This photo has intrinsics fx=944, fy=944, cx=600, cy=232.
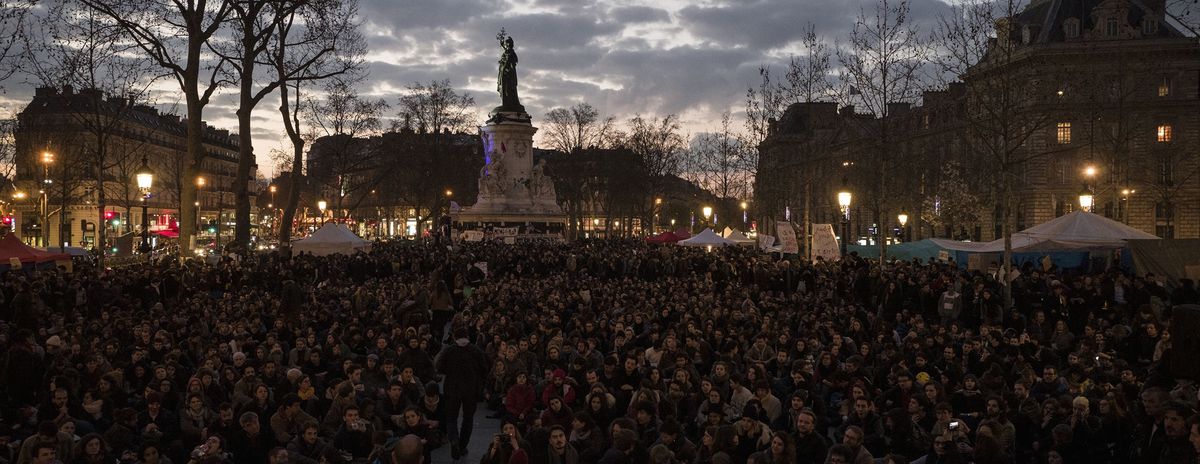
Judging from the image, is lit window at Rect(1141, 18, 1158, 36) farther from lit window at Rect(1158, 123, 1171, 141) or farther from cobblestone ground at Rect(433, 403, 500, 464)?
cobblestone ground at Rect(433, 403, 500, 464)

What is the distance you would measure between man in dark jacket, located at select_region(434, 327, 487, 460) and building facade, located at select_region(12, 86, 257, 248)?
36417 millimetres

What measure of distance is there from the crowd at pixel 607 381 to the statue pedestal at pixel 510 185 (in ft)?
126

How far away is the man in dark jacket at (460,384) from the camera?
34.6ft

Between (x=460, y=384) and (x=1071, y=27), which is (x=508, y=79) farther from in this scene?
(x=460, y=384)

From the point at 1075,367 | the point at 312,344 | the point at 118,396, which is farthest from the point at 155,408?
the point at 1075,367

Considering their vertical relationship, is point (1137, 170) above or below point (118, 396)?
above

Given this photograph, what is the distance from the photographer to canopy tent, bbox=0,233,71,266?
79.6 ft

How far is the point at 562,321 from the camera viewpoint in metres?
17.5

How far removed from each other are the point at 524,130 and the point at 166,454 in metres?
51.4

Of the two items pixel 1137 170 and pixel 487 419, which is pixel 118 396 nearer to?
pixel 487 419

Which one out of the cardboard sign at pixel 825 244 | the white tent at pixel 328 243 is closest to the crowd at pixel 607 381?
the cardboard sign at pixel 825 244

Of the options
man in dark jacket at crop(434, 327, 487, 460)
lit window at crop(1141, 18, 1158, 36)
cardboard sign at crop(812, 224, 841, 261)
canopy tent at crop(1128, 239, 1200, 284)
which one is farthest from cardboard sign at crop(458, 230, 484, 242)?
man in dark jacket at crop(434, 327, 487, 460)

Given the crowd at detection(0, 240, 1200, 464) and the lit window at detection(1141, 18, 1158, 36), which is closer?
the crowd at detection(0, 240, 1200, 464)

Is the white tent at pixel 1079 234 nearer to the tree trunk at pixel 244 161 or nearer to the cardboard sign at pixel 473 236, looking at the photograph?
the tree trunk at pixel 244 161
